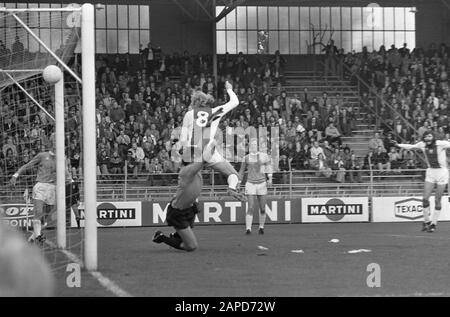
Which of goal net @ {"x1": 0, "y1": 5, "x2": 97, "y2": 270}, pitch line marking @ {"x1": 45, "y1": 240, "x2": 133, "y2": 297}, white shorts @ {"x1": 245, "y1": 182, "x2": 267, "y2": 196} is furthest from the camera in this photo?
white shorts @ {"x1": 245, "y1": 182, "x2": 267, "y2": 196}

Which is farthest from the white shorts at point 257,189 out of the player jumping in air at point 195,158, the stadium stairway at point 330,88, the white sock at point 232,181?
the stadium stairway at point 330,88

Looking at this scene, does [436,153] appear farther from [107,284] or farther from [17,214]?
[107,284]

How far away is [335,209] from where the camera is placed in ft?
93.7

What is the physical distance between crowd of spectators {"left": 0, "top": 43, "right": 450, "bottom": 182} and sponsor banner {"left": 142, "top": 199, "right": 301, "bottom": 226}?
1778mm

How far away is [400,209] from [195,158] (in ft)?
53.7

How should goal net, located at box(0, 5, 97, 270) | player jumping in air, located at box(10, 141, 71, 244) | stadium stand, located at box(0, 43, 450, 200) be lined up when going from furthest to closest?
stadium stand, located at box(0, 43, 450, 200), player jumping in air, located at box(10, 141, 71, 244), goal net, located at box(0, 5, 97, 270)

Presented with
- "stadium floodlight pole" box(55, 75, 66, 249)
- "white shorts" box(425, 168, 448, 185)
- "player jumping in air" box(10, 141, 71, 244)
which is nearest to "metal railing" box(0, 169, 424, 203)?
"white shorts" box(425, 168, 448, 185)

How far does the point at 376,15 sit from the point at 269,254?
113 feet

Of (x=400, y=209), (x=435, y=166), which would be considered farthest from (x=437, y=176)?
(x=400, y=209)

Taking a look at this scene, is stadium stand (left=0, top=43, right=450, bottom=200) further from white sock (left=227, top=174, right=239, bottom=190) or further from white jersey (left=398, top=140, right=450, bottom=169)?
white jersey (left=398, top=140, right=450, bottom=169)

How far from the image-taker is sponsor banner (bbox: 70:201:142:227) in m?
27.2

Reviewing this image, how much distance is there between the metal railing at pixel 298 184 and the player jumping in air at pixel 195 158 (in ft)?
46.4

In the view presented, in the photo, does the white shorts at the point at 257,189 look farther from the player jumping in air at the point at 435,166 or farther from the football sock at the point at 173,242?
the football sock at the point at 173,242

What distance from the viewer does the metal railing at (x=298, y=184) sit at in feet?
92.3
